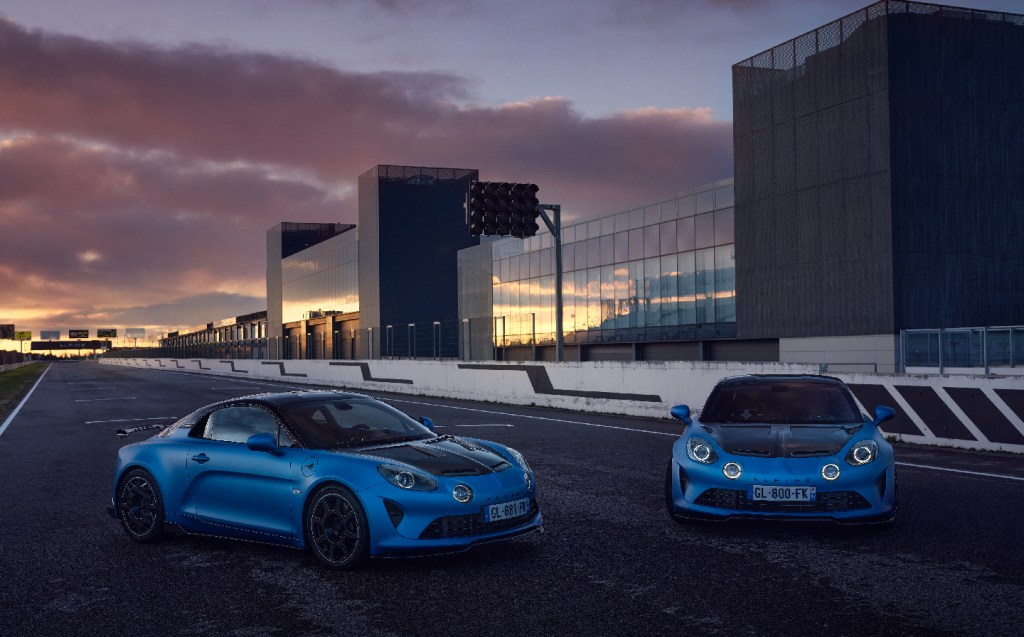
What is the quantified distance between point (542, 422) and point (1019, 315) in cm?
2232

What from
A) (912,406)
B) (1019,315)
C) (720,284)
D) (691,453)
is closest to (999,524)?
(691,453)

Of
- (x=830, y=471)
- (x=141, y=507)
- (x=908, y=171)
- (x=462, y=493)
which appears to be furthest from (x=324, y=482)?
(x=908, y=171)

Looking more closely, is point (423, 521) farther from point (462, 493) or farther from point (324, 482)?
point (324, 482)

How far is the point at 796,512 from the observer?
714 centimetres

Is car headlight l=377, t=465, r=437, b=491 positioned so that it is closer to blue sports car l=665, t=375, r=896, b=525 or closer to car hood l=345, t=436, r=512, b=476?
car hood l=345, t=436, r=512, b=476

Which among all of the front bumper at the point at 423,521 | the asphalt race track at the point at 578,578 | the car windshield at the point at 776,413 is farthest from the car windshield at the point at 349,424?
the car windshield at the point at 776,413

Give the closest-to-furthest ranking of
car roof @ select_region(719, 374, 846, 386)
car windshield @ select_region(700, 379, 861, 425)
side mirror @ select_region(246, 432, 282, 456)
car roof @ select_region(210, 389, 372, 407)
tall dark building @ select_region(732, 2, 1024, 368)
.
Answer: side mirror @ select_region(246, 432, 282, 456) < car roof @ select_region(210, 389, 372, 407) < car windshield @ select_region(700, 379, 861, 425) < car roof @ select_region(719, 374, 846, 386) < tall dark building @ select_region(732, 2, 1024, 368)

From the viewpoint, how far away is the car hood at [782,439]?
747cm

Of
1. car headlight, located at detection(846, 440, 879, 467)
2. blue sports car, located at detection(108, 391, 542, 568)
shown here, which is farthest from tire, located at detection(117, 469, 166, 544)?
car headlight, located at detection(846, 440, 879, 467)

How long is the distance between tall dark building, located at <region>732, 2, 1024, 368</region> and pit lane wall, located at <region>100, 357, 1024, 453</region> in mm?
13138

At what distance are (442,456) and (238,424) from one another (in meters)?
1.75

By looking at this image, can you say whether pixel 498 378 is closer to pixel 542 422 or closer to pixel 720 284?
pixel 542 422

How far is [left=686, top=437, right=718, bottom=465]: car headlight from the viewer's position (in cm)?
757

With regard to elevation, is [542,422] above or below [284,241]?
below
